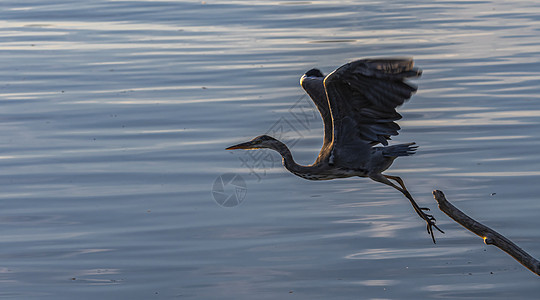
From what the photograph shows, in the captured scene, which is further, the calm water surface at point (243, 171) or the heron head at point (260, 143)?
the calm water surface at point (243, 171)

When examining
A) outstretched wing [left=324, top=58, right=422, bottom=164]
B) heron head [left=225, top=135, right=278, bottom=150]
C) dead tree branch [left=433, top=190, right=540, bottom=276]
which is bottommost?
dead tree branch [left=433, top=190, right=540, bottom=276]

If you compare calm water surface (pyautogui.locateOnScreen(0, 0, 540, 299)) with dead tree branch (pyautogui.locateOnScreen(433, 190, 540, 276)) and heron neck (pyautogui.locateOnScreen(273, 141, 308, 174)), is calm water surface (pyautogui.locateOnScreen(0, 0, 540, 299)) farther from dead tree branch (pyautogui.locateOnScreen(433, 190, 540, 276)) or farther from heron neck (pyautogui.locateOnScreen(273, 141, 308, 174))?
dead tree branch (pyautogui.locateOnScreen(433, 190, 540, 276))

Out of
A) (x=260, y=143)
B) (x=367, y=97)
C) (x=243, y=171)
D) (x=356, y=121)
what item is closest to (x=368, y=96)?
(x=367, y=97)

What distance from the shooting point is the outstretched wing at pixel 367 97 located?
7406 mm

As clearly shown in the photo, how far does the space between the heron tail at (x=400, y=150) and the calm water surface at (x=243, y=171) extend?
252 centimetres

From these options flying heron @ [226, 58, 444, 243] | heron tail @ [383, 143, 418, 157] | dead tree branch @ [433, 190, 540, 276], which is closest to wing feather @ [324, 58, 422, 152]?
flying heron @ [226, 58, 444, 243]

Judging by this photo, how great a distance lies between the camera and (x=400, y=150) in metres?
7.92

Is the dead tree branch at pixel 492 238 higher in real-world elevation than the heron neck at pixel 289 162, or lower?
lower

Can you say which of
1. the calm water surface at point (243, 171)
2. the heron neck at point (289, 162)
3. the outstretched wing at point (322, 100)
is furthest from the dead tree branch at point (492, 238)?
the calm water surface at point (243, 171)

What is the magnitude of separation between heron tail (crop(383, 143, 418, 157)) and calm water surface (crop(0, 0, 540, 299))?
99.1 inches

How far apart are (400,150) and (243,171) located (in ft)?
20.0

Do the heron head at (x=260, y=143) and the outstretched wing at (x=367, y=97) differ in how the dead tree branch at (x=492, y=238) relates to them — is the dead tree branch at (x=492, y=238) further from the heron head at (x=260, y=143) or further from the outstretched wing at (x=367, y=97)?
the heron head at (x=260, y=143)

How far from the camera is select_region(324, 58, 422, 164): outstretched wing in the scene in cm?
741

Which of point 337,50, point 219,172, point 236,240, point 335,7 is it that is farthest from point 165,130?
point 335,7
